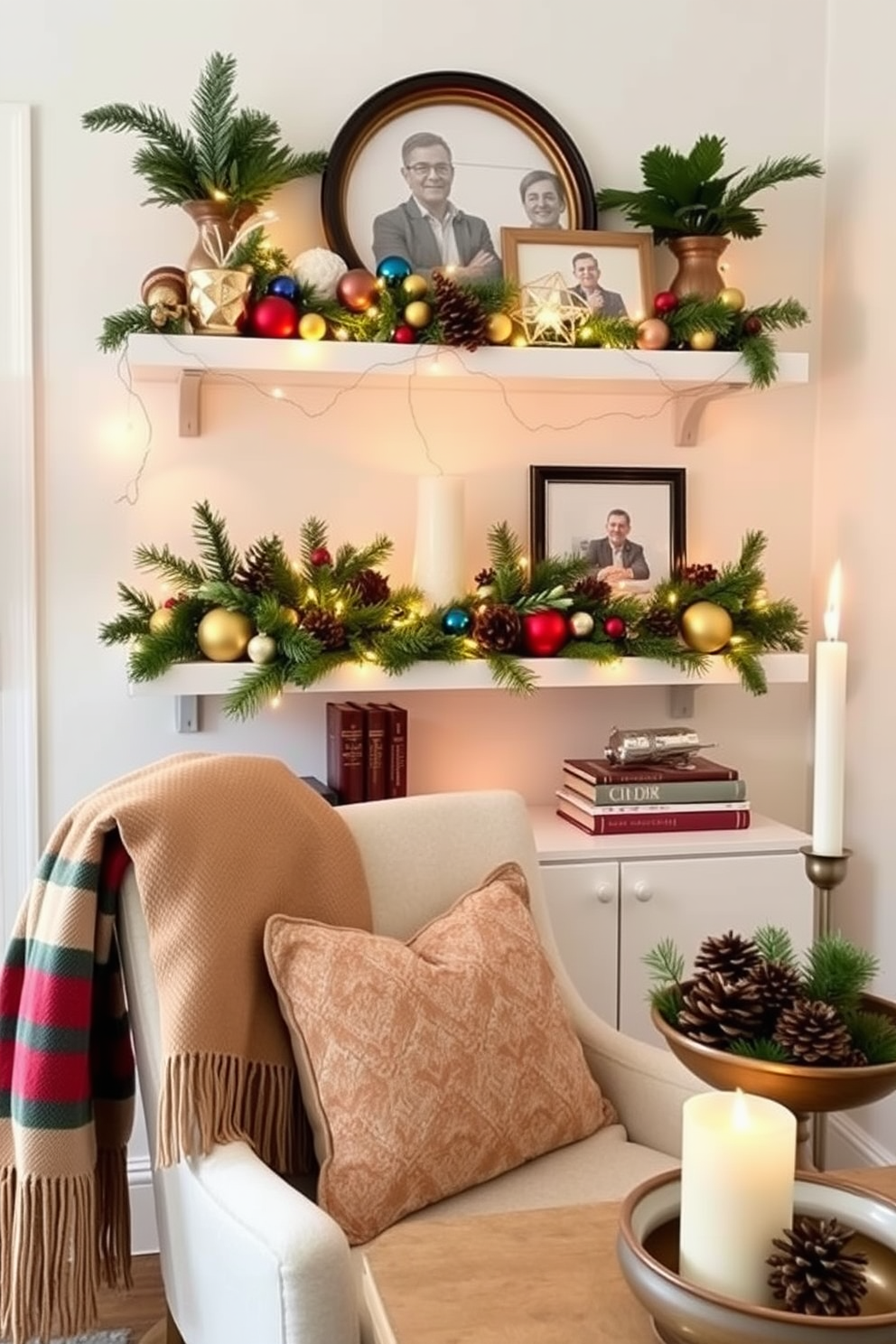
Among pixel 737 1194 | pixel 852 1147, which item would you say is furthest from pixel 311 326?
pixel 852 1147

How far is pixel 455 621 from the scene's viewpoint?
2.37 m

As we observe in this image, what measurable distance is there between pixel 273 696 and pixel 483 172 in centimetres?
106

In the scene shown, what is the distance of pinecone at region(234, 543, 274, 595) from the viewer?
2.29 metres

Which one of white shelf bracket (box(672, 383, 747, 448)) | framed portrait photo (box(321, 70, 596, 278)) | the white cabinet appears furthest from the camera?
white shelf bracket (box(672, 383, 747, 448))

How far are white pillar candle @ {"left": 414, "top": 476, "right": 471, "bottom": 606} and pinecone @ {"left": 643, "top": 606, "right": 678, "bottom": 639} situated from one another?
334 mm

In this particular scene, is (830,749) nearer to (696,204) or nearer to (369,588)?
(369,588)

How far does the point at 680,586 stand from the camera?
8.23ft

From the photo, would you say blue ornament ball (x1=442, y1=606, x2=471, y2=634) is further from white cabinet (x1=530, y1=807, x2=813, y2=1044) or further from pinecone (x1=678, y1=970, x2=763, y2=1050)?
pinecone (x1=678, y1=970, x2=763, y2=1050)

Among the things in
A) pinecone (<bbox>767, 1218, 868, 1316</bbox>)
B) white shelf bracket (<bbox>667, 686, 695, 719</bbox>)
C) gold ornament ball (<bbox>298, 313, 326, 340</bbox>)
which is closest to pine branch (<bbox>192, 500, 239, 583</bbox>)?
gold ornament ball (<bbox>298, 313, 326, 340</bbox>)

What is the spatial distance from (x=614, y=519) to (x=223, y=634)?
2.70ft

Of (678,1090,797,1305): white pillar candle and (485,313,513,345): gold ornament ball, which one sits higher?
(485,313,513,345): gold ornament ball

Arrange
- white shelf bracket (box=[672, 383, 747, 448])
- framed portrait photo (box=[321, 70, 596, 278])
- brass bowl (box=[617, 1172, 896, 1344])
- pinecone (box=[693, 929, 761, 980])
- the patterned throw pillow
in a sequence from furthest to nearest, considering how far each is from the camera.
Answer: white shelf bracket (box=[672, 383, 747, 448])
framed portrait photo (box=[321, 70, 596, 278])
the patterned throw pillow
pinecone (box=[693, 929, 761, 980])
brass bowl (box=[617, 1172, 896, 1344])

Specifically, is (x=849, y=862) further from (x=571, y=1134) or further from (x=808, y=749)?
(x=571, y=1134)

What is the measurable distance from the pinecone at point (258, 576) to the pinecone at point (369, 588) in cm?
14
